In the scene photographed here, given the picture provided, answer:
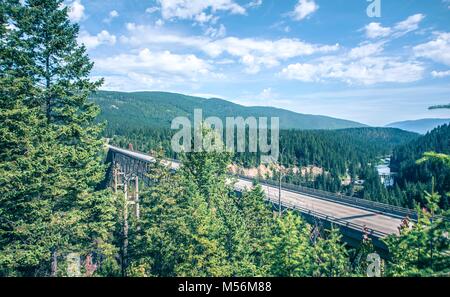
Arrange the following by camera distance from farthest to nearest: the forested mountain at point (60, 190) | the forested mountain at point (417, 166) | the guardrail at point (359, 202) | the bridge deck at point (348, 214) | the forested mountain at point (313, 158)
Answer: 1. the forested mountain at point (313, 158)
2. the forested mountain at point (417, 166)
3. the guardrail at point (359, 202)
4. the bridge deck at point (348, 214)
5. the forested mountain at point (60, 190)

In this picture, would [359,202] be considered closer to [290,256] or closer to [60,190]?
[290,256]

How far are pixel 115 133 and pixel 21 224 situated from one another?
187601 mm

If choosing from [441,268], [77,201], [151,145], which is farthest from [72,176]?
[151,145]

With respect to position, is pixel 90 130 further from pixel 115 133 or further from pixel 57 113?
pixel 115 133

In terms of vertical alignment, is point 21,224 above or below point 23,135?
below

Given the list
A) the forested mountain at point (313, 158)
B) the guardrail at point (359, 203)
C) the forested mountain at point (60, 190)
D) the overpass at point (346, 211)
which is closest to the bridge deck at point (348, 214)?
the overpass at point (346, 211)

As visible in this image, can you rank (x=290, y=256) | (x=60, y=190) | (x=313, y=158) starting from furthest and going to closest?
(x=313, y=158), (x=60, y=190), (x=290, y=256)

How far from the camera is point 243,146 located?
119 meters

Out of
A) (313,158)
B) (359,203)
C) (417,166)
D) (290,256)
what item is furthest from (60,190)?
(313,158)

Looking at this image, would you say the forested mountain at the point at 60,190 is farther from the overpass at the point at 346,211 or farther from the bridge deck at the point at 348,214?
the bridge deck at the point at 348,214

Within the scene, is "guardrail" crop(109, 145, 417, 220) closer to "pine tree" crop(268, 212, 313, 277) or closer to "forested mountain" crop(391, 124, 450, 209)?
"pine tree" crop(268, 212, 313, 277)

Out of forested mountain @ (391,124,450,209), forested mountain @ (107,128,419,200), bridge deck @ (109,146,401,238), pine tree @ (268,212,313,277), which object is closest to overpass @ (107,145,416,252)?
bridge deck @ (109,146,401,238)

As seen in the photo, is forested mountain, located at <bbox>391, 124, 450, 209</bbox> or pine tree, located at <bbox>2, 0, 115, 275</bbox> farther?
forested mountain, located at <bbox>391, 124, 450, 209</bbox>

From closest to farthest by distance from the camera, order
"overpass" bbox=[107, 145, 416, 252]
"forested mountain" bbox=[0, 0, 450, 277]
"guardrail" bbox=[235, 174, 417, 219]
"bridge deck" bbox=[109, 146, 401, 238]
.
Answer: "forested mountain" bbox=[0, 0, 450, 277] → "overpass" bbox=[107, 145, 416, 252] → "bridge deck" bbox=[109, 146, 401, 238] → "guardrail" bbox=[235, 174, 417, 219]
